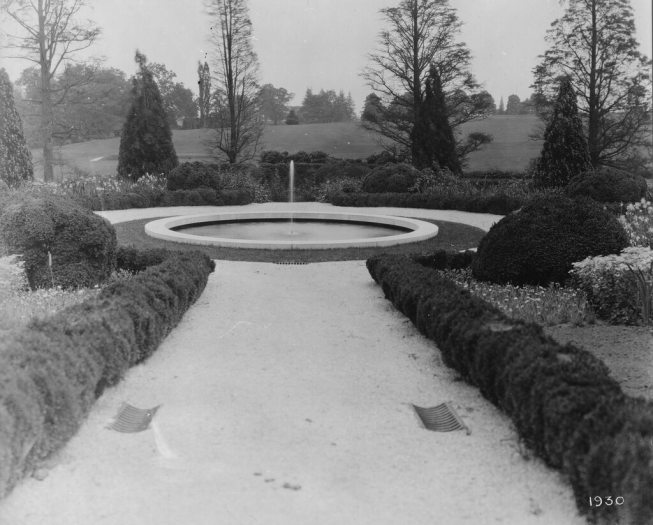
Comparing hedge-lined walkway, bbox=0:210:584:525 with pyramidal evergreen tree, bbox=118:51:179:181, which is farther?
pyramidal evergreen tree, bbox=118:51:179:181

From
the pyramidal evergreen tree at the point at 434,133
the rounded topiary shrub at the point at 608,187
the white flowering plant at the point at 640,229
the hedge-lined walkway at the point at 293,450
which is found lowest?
the hedge-lined walkway at the point at 293,450

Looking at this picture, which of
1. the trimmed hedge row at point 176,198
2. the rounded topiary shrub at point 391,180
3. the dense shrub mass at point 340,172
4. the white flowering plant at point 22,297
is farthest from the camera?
the dense shrub mass at point 340,172

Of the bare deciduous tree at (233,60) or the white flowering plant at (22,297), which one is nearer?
the white flowering plant at (22,297)

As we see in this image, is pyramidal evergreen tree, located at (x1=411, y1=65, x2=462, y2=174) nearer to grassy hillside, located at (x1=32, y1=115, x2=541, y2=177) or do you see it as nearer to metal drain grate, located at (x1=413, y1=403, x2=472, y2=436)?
grassy hillside, located at (x1=32, y1=115, x2=541, y2=177)

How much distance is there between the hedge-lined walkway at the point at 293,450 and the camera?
2.94 m

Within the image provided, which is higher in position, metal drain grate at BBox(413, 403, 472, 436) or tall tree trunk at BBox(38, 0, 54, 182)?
tall tree trunk at BBox(38, 0, 54, 182)

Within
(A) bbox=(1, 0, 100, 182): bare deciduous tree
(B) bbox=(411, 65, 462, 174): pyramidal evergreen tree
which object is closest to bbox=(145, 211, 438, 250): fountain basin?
(A) bbox=(1, 0, 100, 182): bare deciduous tree

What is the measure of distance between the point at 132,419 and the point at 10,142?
16798 mm

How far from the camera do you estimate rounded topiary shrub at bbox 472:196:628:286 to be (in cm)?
721

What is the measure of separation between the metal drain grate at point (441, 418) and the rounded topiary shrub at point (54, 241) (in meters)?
4.79

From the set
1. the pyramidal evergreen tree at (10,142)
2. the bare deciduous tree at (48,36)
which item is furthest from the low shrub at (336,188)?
the bare deciduous tree at (48,36)

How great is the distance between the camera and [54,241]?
7312mm

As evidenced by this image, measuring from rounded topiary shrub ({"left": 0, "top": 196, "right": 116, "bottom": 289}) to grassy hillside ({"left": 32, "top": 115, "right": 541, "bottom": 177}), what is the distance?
1069 inches

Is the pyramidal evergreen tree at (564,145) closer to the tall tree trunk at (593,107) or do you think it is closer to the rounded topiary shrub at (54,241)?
the tall tree trunk at (593,107)
